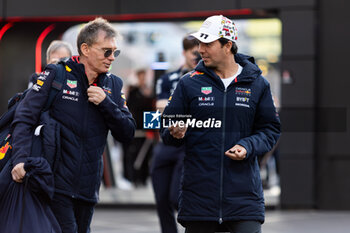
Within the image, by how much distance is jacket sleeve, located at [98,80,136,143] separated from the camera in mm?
4504

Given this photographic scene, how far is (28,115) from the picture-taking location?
4.37 m

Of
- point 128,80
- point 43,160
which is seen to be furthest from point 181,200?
point 128,80

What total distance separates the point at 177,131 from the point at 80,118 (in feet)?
2.02

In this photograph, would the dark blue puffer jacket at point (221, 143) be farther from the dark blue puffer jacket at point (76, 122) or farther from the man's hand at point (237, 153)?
the dark blue puffer jacket at point (76, 122)

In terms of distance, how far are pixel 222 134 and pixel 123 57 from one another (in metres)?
6.28

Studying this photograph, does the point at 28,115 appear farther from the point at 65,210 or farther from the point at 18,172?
the point at 65,210

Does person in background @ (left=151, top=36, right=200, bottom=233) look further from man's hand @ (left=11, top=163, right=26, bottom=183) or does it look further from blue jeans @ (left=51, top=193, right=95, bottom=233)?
man's hand @ (left=11, top=163, right=26, bottom=183)

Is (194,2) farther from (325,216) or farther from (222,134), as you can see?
(222,134)

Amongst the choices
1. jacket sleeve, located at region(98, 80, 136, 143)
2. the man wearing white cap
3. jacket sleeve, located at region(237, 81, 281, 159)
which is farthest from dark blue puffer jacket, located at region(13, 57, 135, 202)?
jacket sleeve, located at region(237, 81, 281, 159)

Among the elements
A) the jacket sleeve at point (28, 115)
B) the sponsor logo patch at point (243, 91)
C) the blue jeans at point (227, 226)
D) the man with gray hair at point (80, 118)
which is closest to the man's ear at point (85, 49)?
the man with gray hair at point (80, 118)

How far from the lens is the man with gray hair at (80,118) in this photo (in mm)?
4426

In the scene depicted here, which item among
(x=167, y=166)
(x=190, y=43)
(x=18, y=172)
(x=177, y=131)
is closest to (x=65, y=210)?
(x=18, y=172)

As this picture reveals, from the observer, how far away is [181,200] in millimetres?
4578

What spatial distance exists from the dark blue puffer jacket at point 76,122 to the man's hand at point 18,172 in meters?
0.24
